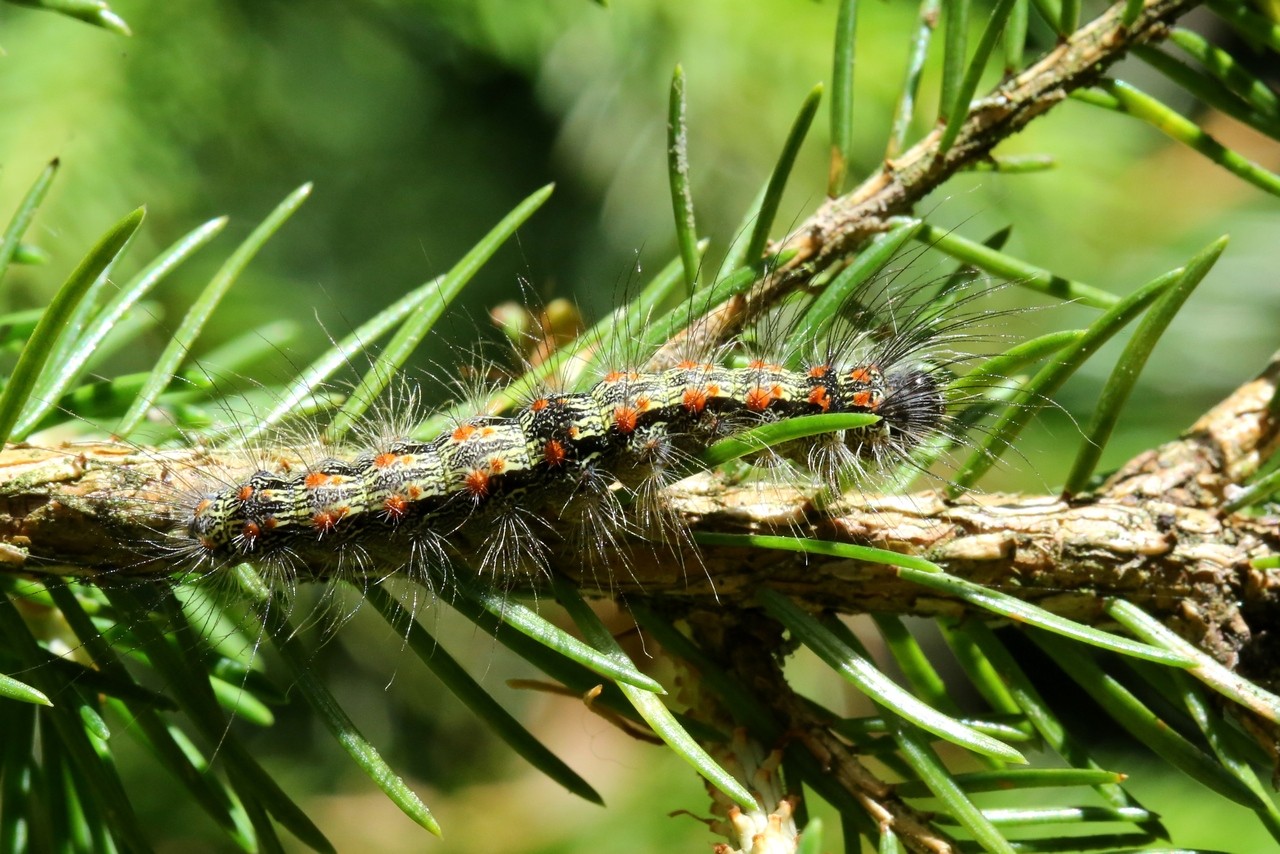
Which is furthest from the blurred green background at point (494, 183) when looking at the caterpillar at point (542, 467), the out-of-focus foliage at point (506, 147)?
the caterpillar at point (542, 467)

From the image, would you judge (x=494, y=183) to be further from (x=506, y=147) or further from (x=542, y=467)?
(x=542, y=467)

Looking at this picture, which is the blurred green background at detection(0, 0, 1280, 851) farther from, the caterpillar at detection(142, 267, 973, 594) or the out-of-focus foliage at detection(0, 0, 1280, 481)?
the caterpillar at detection(142, 267, 973, 594)

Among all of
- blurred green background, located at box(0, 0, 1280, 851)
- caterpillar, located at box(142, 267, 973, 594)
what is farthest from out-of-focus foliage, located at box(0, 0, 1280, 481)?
caterpillar, located at box(142, 267, 973, 594)

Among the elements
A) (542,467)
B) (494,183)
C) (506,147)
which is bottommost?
(542,467)

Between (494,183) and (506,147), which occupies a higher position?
(506,147)

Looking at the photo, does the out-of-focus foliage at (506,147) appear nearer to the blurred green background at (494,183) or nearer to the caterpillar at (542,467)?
the blurred green background at (494,183)

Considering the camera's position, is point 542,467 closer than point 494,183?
Yes

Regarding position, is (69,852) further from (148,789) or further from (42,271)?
(148,789)

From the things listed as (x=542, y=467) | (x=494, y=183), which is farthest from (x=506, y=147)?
(x=542, y=467)
